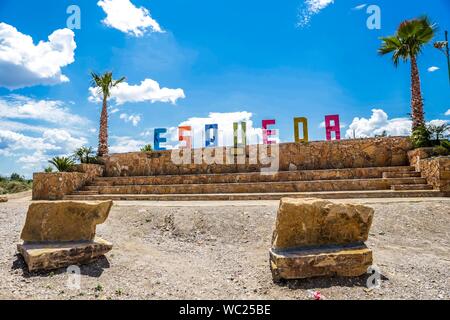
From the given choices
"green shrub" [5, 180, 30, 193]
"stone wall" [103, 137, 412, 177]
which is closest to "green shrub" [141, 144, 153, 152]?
"stone wall" [103, 137, 412, 177]

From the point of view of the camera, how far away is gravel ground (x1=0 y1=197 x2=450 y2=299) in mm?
3719

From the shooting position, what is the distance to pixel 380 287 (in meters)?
3.77

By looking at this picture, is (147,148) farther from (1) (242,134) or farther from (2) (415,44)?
(2) (415,44)

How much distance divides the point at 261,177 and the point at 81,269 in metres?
8.77

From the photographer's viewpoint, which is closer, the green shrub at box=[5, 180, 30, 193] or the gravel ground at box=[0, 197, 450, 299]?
the gravel ground at box=[0, 197, 450, 299]

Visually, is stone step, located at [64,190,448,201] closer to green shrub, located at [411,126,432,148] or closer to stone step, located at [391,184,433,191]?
stone step, located at [391,184,433,191]

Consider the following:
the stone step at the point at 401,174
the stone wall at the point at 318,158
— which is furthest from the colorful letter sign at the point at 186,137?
the stone step at the point at 401,174

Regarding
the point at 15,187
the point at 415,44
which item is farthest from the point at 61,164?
the point at 415,44

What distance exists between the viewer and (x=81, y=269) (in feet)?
13.9

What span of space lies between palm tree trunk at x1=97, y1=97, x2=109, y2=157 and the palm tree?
52.7 ft

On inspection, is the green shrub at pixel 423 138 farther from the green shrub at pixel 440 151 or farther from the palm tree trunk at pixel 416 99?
the palm tree trunk at pixel 416 99

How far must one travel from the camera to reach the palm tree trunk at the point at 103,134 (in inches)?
679
